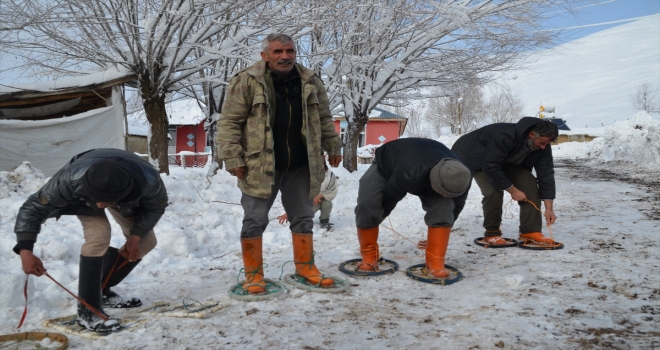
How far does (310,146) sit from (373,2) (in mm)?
7659

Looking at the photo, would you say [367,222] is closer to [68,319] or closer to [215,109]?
[68,319]

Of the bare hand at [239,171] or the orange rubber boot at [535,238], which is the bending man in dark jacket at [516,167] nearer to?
the orange rubber boot at [535,238]

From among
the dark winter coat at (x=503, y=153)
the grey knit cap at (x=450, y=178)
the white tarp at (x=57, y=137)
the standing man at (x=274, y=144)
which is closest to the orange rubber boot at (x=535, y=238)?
the dark winter coat at (x=503, y=153)

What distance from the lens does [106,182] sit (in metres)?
2.64

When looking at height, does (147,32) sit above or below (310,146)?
above

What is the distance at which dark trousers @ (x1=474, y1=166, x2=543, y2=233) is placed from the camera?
5113 millimetres

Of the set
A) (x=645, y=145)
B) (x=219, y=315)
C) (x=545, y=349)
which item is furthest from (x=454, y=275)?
(x=645, y=145)

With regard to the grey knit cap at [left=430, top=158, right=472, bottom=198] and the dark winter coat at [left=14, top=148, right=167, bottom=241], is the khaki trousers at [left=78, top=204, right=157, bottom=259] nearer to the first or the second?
the dark winter coat at [left=14, top=148, right=167, bottom=241]

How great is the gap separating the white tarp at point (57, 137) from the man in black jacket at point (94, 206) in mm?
7592

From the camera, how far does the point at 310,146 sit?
3.65 metres

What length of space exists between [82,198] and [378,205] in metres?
2.29

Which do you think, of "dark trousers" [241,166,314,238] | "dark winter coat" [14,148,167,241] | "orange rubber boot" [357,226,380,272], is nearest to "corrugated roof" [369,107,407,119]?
"orange rubber boot" [357,226,380,272]

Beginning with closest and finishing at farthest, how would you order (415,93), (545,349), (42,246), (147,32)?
(545,349)
(42,246)
(147,32)
(415,93)

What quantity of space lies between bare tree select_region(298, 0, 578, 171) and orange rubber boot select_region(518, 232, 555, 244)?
5830mm
